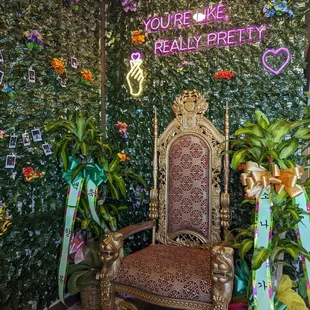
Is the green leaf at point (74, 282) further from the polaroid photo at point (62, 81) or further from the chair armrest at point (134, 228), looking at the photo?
the polaroid photo at point (62, 81)

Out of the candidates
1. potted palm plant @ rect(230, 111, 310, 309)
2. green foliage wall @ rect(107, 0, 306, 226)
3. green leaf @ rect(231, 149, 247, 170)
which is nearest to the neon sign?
green foliage wall @ rect(107, 0, 306, 226)

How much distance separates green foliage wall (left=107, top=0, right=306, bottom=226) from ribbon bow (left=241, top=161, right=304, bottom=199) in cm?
64

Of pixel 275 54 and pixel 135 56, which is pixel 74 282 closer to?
pixel 135 56

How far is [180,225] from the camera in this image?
7.34 ft

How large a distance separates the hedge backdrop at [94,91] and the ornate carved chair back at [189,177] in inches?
7.6

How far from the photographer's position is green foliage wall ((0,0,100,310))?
1892mm

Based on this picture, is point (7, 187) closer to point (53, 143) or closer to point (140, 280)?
point (53, 143)

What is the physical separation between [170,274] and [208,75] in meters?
1.47

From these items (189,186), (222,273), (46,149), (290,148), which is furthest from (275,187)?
(46,149)

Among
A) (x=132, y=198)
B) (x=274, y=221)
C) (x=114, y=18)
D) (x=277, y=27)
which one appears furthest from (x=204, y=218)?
(x=114, y=18)

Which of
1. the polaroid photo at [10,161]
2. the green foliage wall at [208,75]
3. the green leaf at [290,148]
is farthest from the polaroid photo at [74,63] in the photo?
the green leaf at [290,148]

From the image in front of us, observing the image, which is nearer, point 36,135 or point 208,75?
point 36,135

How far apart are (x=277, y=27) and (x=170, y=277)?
1805mm

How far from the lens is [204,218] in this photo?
2.19 meters
